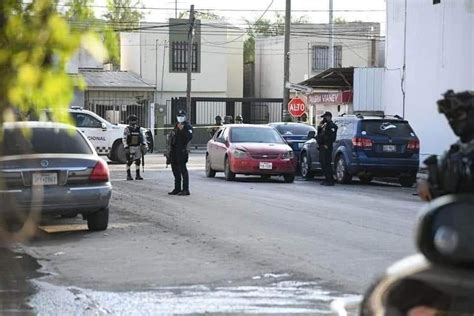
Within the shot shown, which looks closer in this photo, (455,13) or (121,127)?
(455,13)

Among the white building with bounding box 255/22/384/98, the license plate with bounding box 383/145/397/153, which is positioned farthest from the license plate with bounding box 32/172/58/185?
the white building with bounding box 255/22/384/98

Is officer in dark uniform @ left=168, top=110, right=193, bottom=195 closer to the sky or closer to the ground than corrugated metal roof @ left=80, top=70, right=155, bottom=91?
closer to the ground

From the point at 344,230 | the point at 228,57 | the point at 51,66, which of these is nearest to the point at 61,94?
the point at 51,66

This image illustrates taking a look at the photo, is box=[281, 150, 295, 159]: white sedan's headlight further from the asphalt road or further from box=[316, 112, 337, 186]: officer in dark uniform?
the asphalt road

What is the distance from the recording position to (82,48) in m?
3.02

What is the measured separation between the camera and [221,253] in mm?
9320

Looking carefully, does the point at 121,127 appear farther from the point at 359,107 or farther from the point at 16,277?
the point at 16,277

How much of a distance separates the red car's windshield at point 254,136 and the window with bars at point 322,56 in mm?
30576

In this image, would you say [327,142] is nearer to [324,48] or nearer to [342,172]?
[342,172]

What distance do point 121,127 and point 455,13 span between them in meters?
11.9

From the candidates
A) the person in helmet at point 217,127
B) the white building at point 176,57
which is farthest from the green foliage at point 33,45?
the white building at point 176,57

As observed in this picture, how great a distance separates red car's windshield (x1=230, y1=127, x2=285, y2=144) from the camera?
2058 cm

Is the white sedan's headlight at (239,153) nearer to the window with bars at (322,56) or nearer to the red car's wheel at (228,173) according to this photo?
the red car's wheel at (228,173)

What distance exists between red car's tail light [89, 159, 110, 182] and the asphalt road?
774mm
